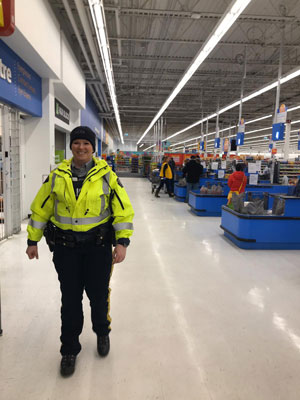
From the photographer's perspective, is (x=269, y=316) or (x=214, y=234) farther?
(x=214, y=234)

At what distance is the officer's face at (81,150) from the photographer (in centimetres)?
187

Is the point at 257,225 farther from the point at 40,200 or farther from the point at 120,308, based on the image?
the point at 40,200

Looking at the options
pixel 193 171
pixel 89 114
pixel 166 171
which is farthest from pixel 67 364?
pixel 89 114

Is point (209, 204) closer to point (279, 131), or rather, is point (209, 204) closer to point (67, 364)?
point (279, 131)

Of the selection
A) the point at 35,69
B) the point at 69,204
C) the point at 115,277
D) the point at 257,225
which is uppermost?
the point at 35,69

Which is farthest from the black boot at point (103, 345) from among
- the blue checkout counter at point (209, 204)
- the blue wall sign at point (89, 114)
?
the blue wall sign at point (89, 114)

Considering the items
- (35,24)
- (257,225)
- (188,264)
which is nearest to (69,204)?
(188,264)

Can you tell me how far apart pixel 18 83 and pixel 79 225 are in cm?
423

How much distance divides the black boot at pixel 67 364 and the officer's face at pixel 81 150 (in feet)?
4.28

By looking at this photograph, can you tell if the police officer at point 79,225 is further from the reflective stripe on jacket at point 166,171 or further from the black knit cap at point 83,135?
the reflective stripe on jacket at point 166,171

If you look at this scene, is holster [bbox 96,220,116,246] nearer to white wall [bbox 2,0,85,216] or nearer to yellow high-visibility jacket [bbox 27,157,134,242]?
yellow high-visibility jacket [bbox 27,157,134,242]

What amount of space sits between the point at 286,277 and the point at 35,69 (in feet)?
18.7

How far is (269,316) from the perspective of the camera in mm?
2781

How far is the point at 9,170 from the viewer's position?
16.5 ft
